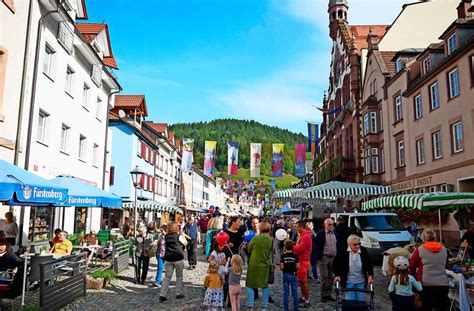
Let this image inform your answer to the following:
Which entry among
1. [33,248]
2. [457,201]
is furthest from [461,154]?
[33,248]

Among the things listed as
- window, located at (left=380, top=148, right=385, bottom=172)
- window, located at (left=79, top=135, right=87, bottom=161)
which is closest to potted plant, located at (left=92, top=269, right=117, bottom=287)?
window, located at (left=79, top=135, right=87, bottom=161)

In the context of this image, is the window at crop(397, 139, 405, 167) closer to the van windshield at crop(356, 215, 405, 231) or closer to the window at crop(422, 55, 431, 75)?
the window at crop(422, 55, 431, 75)

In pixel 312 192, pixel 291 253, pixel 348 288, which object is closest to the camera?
pixel 348 288

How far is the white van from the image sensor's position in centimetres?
1446

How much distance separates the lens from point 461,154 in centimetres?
1938

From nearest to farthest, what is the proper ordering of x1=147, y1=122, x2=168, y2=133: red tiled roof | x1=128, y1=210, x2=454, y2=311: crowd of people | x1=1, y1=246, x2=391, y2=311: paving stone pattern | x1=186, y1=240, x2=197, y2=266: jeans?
x1=128, y1=210, x2=454, y2=311: crowd of people → x1=1, y1=246, x2=391, y2=311: paving stone pattern → x1=186, y1=240, x2=197, y2=266: jeans → x1=147, y1=122, x2=168, y2=133: red tiled roof

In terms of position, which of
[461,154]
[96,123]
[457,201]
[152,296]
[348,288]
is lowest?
[152,296]

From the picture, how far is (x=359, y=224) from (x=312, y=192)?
4954mm

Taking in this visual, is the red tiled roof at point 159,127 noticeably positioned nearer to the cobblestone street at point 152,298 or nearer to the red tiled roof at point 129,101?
the red tiled roof at point 129,101

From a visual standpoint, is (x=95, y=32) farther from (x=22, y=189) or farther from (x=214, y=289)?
(x=214, y=289)

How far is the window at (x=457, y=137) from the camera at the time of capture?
64.5 ft

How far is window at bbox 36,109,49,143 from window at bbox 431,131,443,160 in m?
20.0

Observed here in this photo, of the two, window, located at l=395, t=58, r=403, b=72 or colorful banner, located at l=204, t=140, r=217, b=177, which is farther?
colorful banner, located at l=204, t=140, r=217, b=177

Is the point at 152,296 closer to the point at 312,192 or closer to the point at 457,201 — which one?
the point at 457,201
